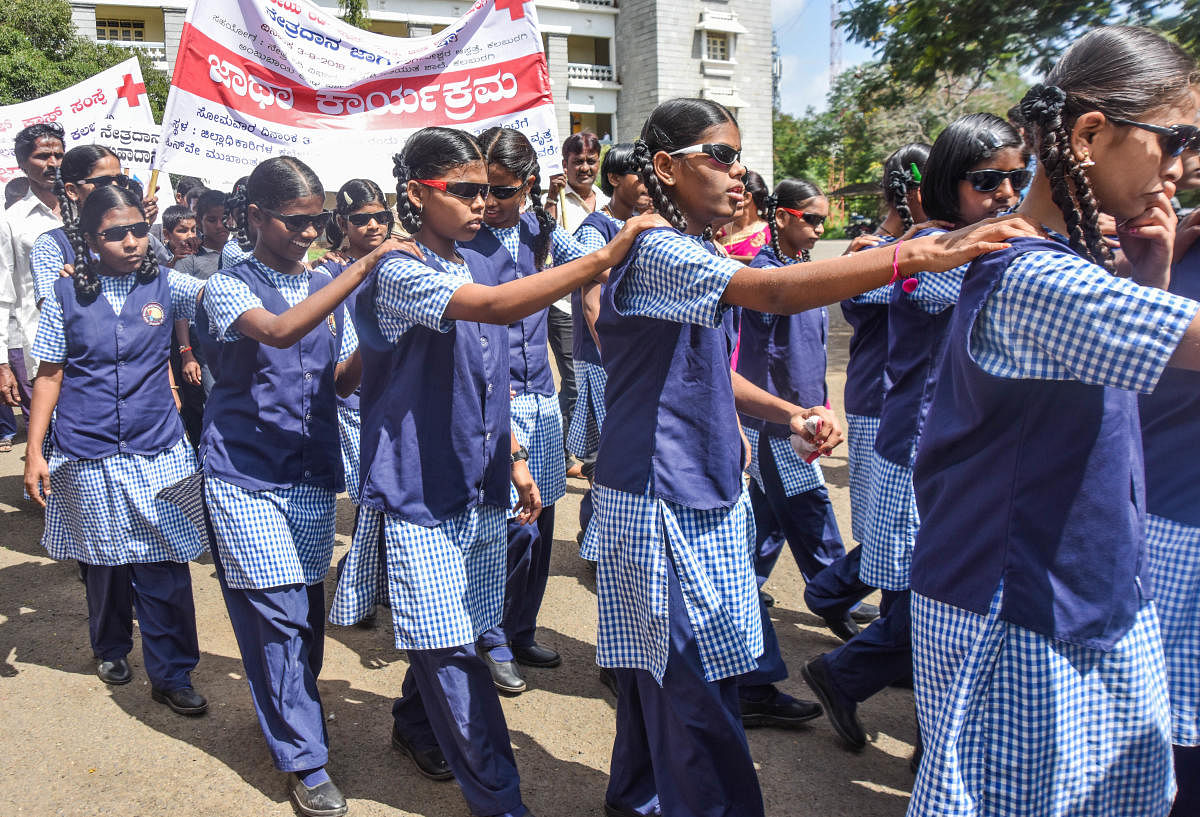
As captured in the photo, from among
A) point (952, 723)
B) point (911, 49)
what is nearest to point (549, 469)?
point (952, 723)

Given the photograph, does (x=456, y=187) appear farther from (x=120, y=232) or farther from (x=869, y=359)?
(x=869, y=359)

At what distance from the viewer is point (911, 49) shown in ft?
30.6

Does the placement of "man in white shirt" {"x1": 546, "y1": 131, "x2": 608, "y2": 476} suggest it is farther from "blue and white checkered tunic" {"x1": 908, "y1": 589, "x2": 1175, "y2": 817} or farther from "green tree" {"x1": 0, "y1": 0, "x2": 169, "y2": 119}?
"green tree" {"x1": 0, "y1": 0, "x2": 169, "y2": 119}

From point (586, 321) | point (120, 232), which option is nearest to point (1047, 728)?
point (586, 321)

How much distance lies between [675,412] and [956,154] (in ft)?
4.58

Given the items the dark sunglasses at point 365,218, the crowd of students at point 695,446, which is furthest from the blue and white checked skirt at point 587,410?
the dark sunglasses at point 365,218

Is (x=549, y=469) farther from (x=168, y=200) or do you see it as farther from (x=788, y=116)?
(x=788, y=116)

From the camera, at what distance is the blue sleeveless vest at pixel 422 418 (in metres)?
2.83

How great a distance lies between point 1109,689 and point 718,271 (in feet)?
3.69

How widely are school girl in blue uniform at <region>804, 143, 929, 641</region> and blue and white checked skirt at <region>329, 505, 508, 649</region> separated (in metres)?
1.65

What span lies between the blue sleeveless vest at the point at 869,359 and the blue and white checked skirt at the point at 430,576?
1.77 meters

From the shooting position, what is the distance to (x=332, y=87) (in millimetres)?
4719

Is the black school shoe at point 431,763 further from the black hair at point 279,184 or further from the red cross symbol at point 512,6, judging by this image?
the red cross symbol at point 512,6

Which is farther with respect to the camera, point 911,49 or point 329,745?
point 911,49
